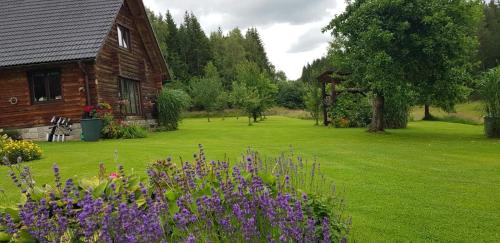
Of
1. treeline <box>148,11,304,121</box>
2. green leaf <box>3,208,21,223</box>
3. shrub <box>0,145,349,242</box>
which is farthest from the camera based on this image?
treeline <box>148,11,304,121</box>

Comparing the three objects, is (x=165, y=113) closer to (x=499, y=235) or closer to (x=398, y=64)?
(x=398, y=64)

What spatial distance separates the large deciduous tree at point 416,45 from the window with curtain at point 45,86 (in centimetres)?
1224

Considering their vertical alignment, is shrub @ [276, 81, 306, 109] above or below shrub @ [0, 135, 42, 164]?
above

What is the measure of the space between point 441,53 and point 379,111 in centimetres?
446

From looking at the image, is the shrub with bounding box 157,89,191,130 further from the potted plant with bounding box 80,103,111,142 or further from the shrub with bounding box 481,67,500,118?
the shrub with bounding box 481,67,500,118

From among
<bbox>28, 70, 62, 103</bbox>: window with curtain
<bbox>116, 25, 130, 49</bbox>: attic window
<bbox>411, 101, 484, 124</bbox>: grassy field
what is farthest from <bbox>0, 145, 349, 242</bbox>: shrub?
<bbox>411, 101, 484, 124</bbox>: grassy field

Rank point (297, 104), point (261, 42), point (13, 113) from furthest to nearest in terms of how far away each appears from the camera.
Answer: point (261, 42), point (297, 104), point (13, 113)

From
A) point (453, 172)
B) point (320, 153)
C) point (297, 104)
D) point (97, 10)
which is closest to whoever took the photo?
point (453, 172)

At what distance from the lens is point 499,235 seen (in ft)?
14.8

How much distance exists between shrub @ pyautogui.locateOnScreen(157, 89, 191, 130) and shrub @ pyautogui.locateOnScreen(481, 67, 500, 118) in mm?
14681

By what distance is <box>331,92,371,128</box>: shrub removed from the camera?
79.4 feet

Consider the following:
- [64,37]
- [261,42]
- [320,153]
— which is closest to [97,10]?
[64,37]

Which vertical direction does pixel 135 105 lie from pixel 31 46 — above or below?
below

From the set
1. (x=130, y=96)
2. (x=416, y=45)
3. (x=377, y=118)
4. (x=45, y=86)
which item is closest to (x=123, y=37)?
(x=130, y=96)
